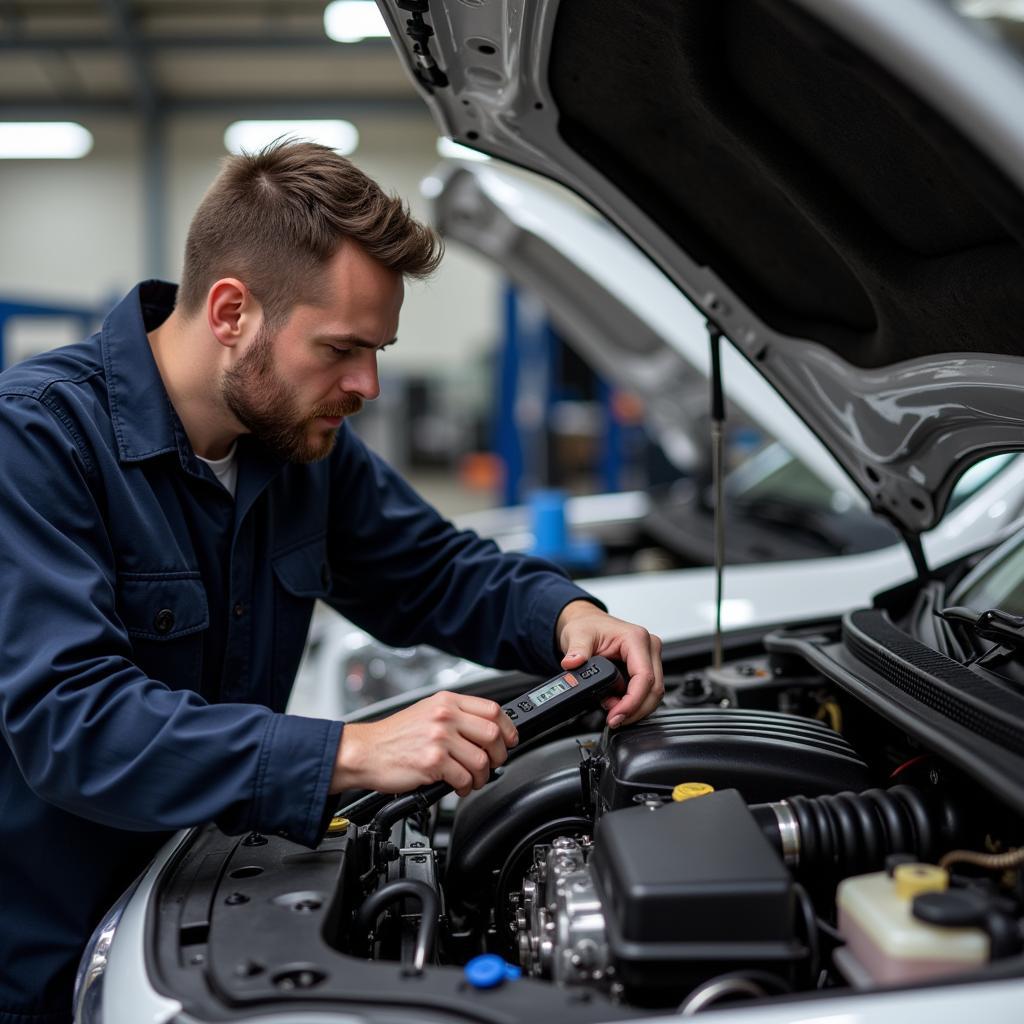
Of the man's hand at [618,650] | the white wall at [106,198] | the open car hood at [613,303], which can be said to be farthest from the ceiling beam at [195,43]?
the man's hand at [618,650]

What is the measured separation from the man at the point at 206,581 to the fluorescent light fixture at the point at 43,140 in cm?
1209

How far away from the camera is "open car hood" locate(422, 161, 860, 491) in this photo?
2.98 m

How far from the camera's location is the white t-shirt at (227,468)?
1.71 meters

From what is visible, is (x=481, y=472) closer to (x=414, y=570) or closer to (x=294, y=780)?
(x=414, y=570)

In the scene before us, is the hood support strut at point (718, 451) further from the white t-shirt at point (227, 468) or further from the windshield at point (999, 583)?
the white t-shirt at point (227, 468)

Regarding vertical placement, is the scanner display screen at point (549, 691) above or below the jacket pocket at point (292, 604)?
below

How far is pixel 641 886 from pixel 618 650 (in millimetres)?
573

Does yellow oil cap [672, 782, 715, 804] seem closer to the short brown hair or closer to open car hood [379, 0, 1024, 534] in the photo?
open car hood [379, 0, 1024, 534]

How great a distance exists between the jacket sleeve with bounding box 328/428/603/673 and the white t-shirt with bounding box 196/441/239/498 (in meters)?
0.24

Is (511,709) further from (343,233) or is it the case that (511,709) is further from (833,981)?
(343,233)

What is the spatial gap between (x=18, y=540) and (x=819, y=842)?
992 mm

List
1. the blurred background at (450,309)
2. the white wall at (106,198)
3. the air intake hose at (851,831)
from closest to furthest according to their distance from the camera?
the air intake hose at (851,831) → the blurred background at (450,309) → the white wall at (106,198)

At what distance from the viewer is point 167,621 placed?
1534 mm

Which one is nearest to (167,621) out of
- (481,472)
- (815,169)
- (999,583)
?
(815,169)
